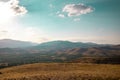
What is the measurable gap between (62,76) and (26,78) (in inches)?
394

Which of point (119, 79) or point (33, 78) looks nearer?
point (119, 79)

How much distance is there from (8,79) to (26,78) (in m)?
5.18

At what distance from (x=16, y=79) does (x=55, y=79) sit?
35.6 feet

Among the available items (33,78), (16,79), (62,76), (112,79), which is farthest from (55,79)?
(112,79)

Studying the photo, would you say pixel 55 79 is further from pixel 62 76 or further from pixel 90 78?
pixel 90 78

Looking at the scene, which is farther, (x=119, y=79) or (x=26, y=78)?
(x=26, y=78)

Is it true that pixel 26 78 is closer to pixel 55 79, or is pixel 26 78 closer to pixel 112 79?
pixel 55 79

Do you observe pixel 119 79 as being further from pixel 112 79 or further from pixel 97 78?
pixel 97 78

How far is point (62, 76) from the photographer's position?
51.8 metres

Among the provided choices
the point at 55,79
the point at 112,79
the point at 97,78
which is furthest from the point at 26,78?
the point at 112,79

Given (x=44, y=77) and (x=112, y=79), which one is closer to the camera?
(x=112, y=79)

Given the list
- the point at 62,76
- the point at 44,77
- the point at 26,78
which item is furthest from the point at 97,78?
the point at 26,78

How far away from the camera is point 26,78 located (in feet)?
168

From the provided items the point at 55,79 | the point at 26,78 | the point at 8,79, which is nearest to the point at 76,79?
the point at 55,79
